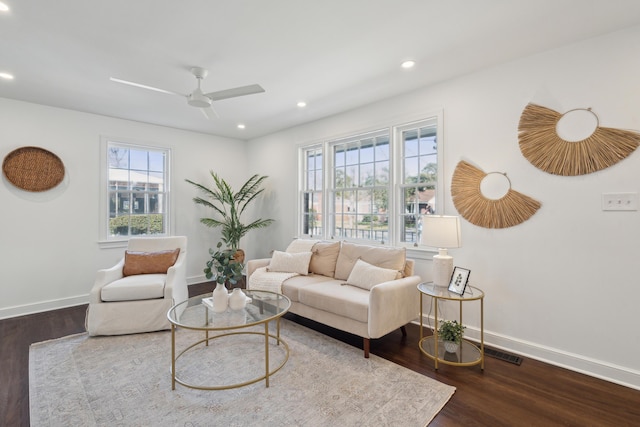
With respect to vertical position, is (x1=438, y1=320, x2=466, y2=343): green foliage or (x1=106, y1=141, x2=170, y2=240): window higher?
(x1=106, y1=141, x2=170, y2=240): window

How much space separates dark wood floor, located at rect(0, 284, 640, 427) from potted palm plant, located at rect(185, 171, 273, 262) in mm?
2594

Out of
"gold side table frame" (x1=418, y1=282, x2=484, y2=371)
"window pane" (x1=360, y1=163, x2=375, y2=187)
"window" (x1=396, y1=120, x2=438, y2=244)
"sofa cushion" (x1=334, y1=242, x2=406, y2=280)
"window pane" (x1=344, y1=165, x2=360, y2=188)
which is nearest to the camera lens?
"gold side table frame" (x1=418, y1=282, x2=484, y2=371)

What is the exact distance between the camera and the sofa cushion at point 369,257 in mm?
3117

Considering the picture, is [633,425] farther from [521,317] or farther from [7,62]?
[7,62]

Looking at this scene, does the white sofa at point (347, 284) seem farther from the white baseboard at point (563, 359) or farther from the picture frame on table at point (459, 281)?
the white baseboard at point (563, 359)

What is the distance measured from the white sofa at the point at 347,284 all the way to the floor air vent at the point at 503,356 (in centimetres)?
68

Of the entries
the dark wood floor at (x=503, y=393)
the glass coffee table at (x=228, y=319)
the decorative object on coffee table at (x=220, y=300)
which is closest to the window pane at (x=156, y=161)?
the dark wood floor at (x=503, y=393)

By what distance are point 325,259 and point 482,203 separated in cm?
179

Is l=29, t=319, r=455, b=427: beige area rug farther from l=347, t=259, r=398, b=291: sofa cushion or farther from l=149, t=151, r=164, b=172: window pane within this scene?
l=149, t=151, r=164, b=172: window pane

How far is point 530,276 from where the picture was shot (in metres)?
2.64

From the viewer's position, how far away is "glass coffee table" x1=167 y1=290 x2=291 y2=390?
213 centimetres

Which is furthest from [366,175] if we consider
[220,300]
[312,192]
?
[220,300]

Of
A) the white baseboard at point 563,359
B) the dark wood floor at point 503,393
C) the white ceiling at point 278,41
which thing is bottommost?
the dark wood floor at point 503,393

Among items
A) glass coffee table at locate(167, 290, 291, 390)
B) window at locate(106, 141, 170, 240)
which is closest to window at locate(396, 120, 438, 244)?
glass coffee table at locate(167, 290, 291, 390)
